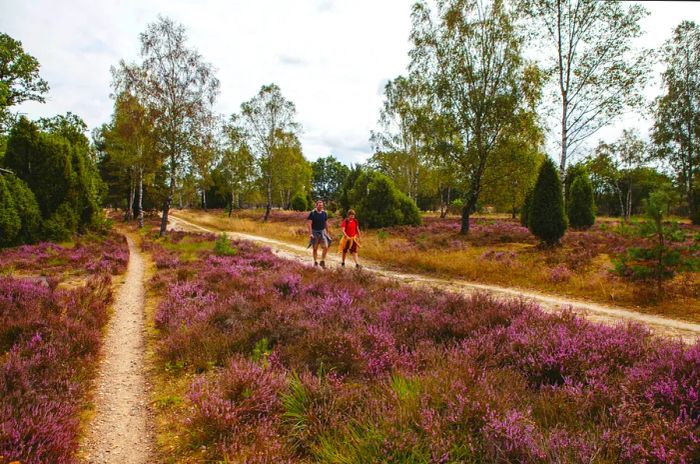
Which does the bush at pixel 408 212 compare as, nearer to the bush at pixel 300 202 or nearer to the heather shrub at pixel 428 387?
the heather shrub at pixel 428 387

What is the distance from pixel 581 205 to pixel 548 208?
50.0 ft

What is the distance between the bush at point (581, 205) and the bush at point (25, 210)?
35411 mm

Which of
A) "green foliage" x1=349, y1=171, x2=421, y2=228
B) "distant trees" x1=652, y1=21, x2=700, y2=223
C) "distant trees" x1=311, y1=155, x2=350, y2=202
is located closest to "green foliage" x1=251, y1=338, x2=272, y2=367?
"green foliage" x1=349, y1=171, x2=421, y2=228

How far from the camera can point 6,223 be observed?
15.7m

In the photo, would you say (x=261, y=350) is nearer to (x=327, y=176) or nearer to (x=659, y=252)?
(x=659, y=252)

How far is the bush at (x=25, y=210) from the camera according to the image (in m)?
16.8

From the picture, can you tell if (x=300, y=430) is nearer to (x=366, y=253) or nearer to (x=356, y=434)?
(x=356, y=434)

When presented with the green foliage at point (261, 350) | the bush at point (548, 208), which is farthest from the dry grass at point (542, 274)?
the green foliage at point (261, 350)

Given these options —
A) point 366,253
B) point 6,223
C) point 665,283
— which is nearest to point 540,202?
point 665,283

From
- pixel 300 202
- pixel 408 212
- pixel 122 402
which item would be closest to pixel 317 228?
pixel 122 402

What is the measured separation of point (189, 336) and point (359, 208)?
79.1 ft

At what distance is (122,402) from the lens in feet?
14.7

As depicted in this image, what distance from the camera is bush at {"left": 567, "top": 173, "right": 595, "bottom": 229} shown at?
1102 inches

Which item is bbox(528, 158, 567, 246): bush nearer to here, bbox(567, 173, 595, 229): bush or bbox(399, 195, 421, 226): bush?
bbox(399, 195, 421, 226): bush
